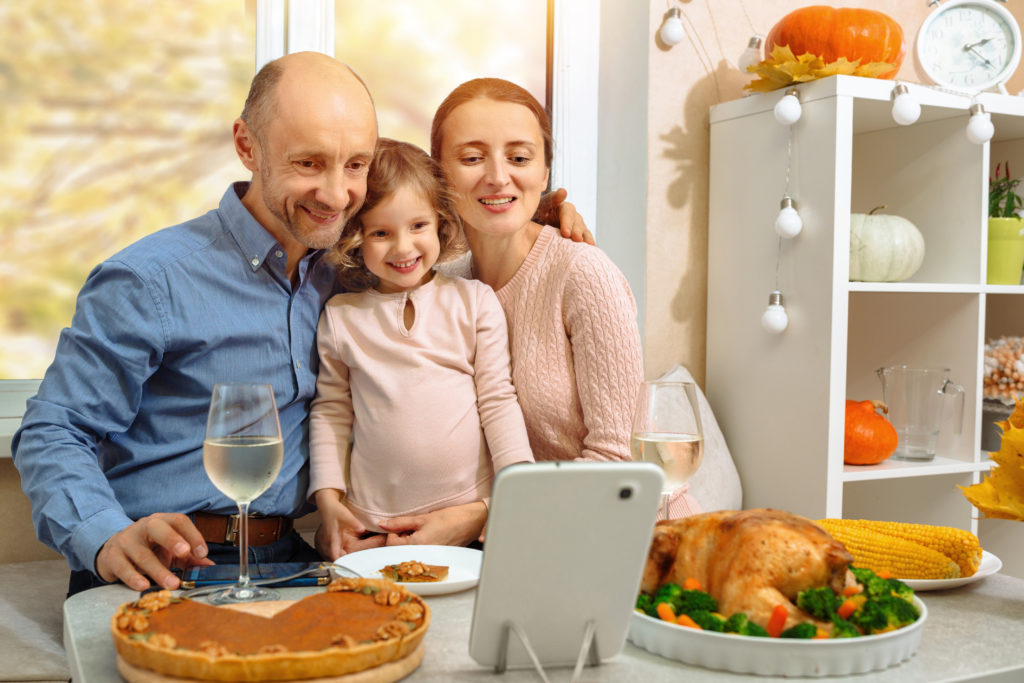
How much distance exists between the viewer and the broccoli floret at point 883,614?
792 mm

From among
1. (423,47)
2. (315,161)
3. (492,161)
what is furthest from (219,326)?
(423,47)

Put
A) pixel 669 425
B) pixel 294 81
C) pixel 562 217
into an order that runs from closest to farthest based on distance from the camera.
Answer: pixel 669 425 → pixel 294 81 → pixel 562 217

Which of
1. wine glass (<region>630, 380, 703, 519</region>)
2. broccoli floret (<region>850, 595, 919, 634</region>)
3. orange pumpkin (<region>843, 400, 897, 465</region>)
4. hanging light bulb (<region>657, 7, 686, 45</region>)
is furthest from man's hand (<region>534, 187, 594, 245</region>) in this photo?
broccoli floret (<region>850, 595, 919, 634</region>)

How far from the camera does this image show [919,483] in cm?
236

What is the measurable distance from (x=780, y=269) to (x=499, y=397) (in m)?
0.91

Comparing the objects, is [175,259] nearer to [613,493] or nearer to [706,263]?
[613,493]

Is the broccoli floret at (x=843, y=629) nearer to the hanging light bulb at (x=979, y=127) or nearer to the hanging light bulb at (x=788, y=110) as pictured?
the hanging light bulb at (x=788, y=110)

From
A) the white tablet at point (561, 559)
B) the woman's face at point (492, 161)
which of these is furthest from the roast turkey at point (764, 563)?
the woman's face at point (492, 161)

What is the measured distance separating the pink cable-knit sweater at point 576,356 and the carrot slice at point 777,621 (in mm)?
826

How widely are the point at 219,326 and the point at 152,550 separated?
424mm

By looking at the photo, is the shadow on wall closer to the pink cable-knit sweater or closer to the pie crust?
the pink cable-knit sweater

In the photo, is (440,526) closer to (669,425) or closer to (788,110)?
(669,425)

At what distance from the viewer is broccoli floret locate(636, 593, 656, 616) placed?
0.85 meters

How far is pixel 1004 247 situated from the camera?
7.63 ft
